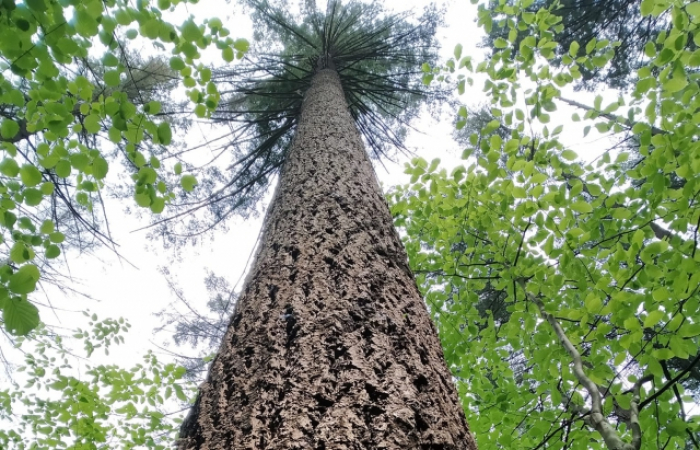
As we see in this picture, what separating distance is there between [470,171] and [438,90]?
4.21 m

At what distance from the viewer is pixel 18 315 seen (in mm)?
1286

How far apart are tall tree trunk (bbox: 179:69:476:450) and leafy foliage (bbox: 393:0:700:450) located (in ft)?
2.85

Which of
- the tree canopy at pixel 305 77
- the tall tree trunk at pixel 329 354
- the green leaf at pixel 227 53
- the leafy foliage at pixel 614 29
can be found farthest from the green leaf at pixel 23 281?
the leafy foliage at pixel 614 29

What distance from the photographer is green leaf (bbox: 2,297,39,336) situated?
1268 millimetres

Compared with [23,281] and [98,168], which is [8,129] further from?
[23,281]

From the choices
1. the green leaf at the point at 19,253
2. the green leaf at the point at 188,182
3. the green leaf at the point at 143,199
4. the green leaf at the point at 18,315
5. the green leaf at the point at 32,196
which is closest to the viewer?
the green leaf at the point at 18,315

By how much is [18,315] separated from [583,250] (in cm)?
283

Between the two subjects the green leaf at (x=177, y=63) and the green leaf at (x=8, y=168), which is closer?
the green leaf at (x=8, y=168)

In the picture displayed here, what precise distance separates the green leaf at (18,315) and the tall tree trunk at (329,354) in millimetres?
610

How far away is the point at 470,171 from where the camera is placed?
9.72ft

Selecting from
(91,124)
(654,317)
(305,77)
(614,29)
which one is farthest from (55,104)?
(614,29)

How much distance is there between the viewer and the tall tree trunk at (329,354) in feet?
3.80

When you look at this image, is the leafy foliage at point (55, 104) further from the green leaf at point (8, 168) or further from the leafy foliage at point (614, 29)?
the leafy foliage at point (614, 29)

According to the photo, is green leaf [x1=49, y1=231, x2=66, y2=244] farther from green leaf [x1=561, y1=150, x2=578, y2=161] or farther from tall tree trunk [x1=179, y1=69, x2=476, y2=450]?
green leaf [x1=561, y1=150, x2=578, y2=161]
